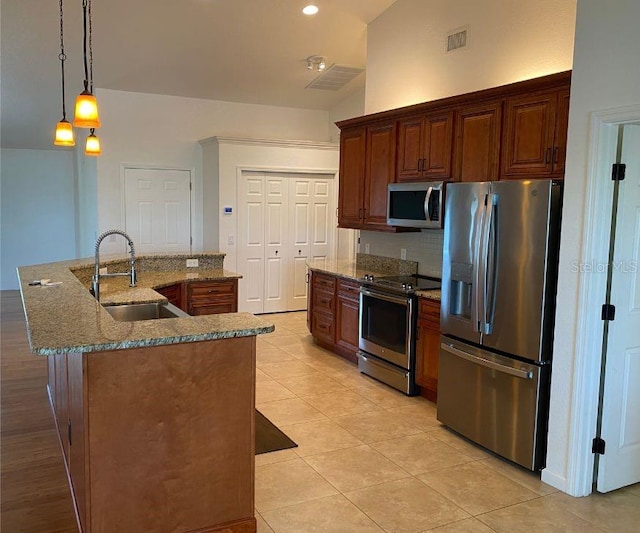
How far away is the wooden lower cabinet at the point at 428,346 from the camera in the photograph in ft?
14.3

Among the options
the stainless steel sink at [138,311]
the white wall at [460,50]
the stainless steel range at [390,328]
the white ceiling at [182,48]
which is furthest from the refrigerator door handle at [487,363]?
the white ceiling at [182,48]

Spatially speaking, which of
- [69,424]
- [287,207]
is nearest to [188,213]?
[287,207]

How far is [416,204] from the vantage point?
15.9ft

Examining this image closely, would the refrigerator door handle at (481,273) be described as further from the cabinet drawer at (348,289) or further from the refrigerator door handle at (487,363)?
the cabinet drawer at (348,289)

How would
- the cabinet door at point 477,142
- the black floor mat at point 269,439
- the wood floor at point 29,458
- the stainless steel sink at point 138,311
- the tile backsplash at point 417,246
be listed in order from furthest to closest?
the tile backsplash at point 417,246 → the cabinet door at point 477,142 → the stainless steel sink at point 138,311 → the black floor mat at point 269,439 → the wood floor at point 29,458

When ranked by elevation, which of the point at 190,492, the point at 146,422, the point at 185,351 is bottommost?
the point at 190,492

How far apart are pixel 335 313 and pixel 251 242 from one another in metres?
2.43

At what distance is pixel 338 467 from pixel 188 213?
5.30 m

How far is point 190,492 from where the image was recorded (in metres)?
2.43

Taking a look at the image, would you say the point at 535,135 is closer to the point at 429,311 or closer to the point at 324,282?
the point at 429,311

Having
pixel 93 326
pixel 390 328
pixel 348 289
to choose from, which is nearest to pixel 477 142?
pixel 390 328

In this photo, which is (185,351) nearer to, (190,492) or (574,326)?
(190,492)

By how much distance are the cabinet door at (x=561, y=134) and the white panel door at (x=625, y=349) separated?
1.88ft

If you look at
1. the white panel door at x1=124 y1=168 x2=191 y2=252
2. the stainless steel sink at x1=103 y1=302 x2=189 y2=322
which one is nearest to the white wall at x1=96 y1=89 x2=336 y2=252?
the white panel door at x1=124 y1=168 x2=191 y2=252
